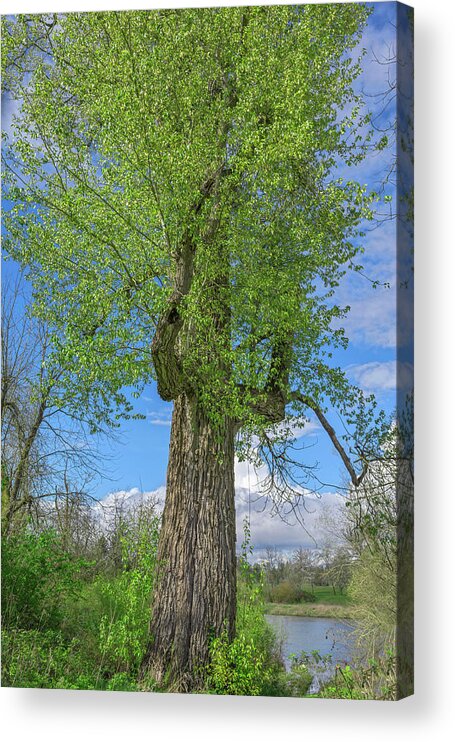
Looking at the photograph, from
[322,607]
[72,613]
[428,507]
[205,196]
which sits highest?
[205,196]

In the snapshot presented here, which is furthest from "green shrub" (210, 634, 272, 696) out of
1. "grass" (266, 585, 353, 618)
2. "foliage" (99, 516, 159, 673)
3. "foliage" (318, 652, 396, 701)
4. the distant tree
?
the distant tree

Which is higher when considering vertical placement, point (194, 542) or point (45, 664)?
point (194, 542)

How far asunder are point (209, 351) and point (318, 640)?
1891 mm

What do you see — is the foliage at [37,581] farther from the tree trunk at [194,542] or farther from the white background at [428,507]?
the white background at [428,507]

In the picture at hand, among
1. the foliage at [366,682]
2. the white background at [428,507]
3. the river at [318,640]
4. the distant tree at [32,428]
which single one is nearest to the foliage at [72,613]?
the distant tree at [32,428]

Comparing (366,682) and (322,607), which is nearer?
(366,682)

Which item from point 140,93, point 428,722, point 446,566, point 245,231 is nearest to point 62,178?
point 140,93

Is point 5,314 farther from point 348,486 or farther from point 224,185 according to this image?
point 348,486

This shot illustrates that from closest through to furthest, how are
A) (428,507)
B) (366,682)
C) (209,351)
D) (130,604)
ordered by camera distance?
(428,507) → (366,682) → (209,351) → (130,604)

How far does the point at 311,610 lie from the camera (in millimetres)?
5988

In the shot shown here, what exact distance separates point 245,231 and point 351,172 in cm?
76

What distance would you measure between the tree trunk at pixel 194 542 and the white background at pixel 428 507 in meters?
0.50

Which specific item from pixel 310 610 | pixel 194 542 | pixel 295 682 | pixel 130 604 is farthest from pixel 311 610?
pixel 130 604

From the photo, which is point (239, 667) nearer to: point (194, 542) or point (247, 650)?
point (247, 650)
